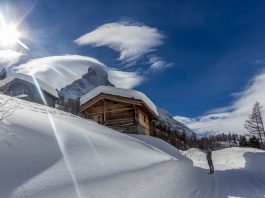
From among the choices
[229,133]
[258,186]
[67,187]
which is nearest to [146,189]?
[67,187]

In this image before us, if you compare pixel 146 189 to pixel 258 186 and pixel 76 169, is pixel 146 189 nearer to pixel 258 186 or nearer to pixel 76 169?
pixel 76 169

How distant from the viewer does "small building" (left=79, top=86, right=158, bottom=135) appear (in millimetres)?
23047

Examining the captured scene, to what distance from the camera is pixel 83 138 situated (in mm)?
6895

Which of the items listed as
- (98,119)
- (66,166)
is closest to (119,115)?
(98,119)

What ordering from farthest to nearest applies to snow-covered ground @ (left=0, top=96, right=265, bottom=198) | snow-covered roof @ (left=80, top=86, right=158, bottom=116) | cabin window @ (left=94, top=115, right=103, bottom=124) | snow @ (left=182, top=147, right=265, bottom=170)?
1. cabin window @ (left=94, top=115, right=103, bottom=124)
2. snow @ (left=182, top=147, right=265, bottom=170)
3. snow-covered roof @ (left=80, top=86, right=158, bottom=116)
4. snow-covered ground @ (left=0, top=96, right=265, bottom=198)

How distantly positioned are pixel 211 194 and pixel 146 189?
4134mm

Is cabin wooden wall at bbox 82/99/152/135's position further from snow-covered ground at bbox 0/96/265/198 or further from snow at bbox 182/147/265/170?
snow-covered ground at bbox 0/96/265/198

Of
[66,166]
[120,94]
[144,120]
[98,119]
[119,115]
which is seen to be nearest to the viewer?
[66,166]

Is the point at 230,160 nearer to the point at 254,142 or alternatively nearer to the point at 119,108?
the point at 119,108

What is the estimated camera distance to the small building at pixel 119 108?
2305 centimetres

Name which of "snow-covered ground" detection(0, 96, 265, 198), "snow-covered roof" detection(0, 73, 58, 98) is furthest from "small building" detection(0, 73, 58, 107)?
"snow-covered ground" detection(0, 96, 265, 198)

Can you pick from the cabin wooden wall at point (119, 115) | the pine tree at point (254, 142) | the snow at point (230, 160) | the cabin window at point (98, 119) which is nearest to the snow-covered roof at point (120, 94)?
A: the cabin wooden wall at point (119, 115)

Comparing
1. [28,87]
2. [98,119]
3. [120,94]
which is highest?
[28,87]

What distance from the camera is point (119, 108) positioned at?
2389 cm
